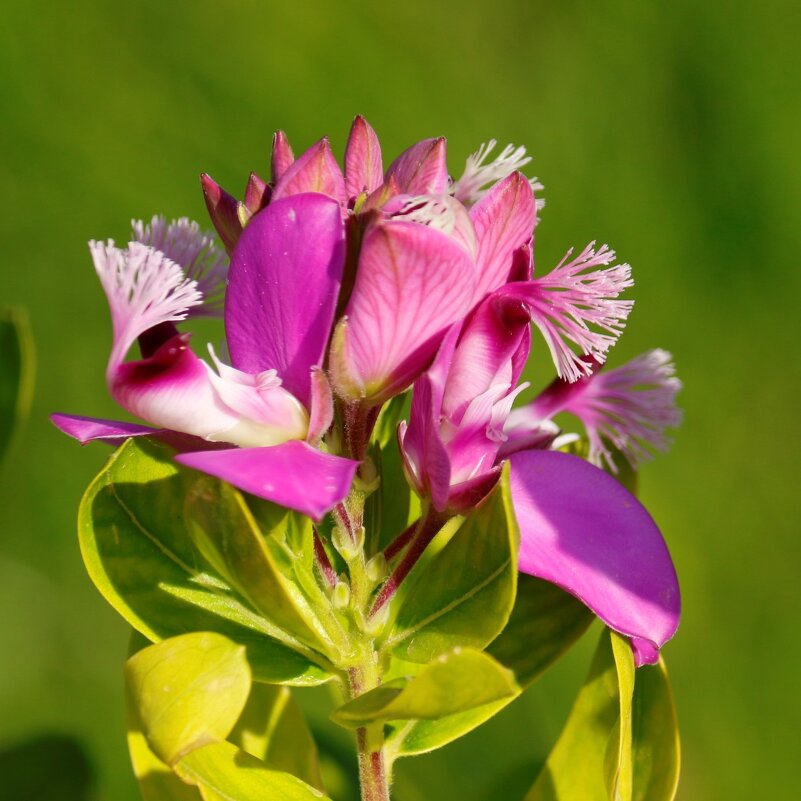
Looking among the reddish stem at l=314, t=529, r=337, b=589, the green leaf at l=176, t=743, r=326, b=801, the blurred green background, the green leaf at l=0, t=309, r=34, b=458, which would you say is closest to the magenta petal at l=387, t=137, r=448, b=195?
the reddish stem at l=314, t=529, r=337, b=589

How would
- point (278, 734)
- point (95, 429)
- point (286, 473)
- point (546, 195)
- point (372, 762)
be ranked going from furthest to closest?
point (546, 195) < point (278, 734) < point (372, 762) < point (95, 429) < point (286, 473)

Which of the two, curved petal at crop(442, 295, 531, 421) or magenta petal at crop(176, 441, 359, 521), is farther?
curved petal at crop(442, 295, 531, 421)

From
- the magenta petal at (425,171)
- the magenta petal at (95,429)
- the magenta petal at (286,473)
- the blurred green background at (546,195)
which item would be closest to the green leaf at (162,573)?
the magenta petal at (95,429)

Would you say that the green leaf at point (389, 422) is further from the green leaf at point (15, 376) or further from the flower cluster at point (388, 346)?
the green leaf at point (15, 376)

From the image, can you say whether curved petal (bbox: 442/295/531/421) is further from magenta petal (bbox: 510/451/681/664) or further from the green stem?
the green stem

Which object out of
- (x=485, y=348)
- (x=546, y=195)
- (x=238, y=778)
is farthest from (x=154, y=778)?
(x=546, y=195)

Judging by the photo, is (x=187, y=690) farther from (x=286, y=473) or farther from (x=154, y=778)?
(x=154, y=778)
